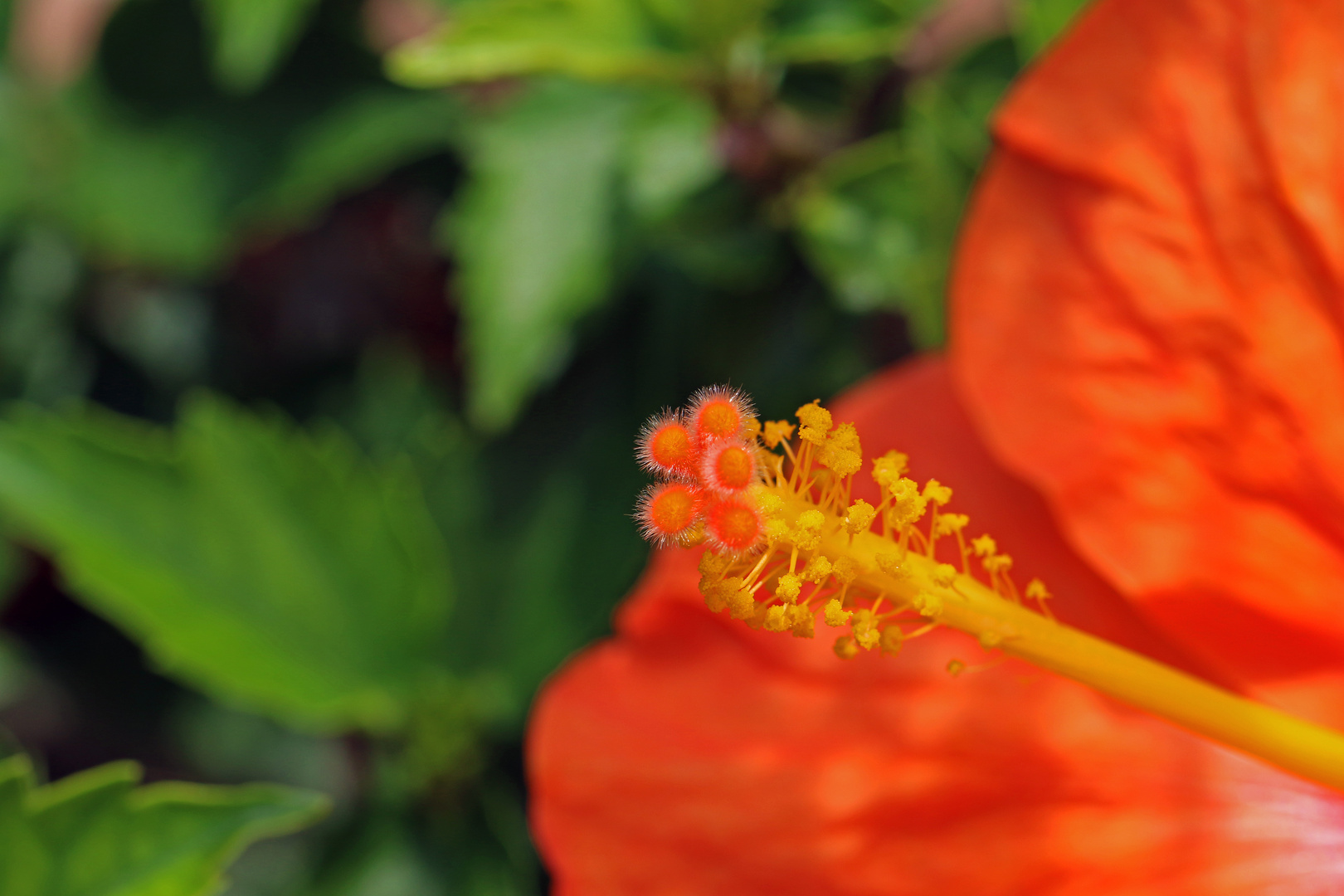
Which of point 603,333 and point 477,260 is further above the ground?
point 477,260

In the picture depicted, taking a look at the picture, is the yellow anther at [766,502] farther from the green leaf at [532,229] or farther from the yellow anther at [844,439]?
the green leaf at [532,229]

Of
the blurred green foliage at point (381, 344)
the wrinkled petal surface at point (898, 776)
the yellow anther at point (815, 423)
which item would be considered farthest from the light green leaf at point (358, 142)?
the yellow anther at point (815, 423)

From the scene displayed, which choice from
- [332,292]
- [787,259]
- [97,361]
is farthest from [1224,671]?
[97,361]

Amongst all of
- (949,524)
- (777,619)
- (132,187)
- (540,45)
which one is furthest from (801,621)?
(132,187)

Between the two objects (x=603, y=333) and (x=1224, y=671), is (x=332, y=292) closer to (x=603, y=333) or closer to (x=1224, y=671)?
(x=603, y=333)

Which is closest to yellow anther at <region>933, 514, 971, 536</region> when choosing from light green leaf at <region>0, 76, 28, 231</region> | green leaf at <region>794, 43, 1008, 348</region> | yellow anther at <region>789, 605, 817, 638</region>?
yellow anther at <region>789, 605, 817, 638</region>
